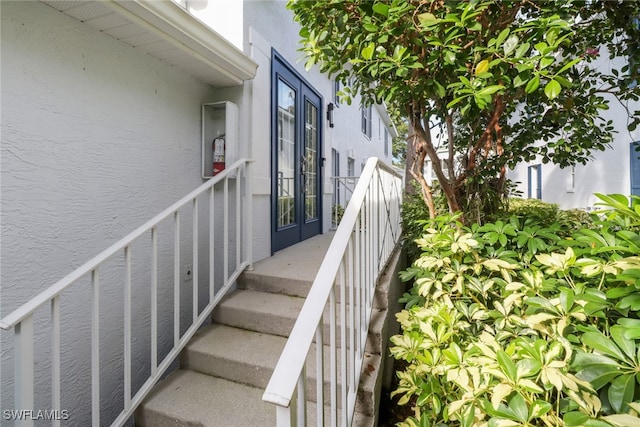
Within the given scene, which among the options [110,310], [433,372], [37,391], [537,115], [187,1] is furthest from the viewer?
[187,1]

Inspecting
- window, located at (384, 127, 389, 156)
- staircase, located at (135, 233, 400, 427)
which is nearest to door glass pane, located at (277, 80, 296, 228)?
staircase, located at (135, 233, 400, 427)

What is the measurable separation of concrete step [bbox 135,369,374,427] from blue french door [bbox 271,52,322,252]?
1.69m

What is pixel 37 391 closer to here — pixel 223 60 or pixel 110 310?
pixel 110 310

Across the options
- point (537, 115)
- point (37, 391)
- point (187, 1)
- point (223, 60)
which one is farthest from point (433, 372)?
point (187, 1)

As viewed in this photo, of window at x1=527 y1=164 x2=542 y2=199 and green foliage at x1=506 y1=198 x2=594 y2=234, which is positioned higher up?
window at x1=527 y1=164 x2=542 y2=199

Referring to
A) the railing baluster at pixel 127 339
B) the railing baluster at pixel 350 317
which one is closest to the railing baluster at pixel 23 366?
the railing baluster at pixel 127 339

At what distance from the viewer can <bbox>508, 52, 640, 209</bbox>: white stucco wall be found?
5.14 m

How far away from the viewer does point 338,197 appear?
23.2ft

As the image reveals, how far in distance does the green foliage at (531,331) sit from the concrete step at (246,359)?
0.98 ft

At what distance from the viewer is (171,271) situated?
262 cm

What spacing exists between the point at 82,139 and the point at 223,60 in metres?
1.23

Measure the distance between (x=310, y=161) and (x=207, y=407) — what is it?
3413mm

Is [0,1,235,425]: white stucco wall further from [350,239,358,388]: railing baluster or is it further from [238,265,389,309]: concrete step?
[350,239,358,388]: railing baluster

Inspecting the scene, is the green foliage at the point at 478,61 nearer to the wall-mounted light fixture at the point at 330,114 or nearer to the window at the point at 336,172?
the wall-mounted light fixture at the point at 330,114
